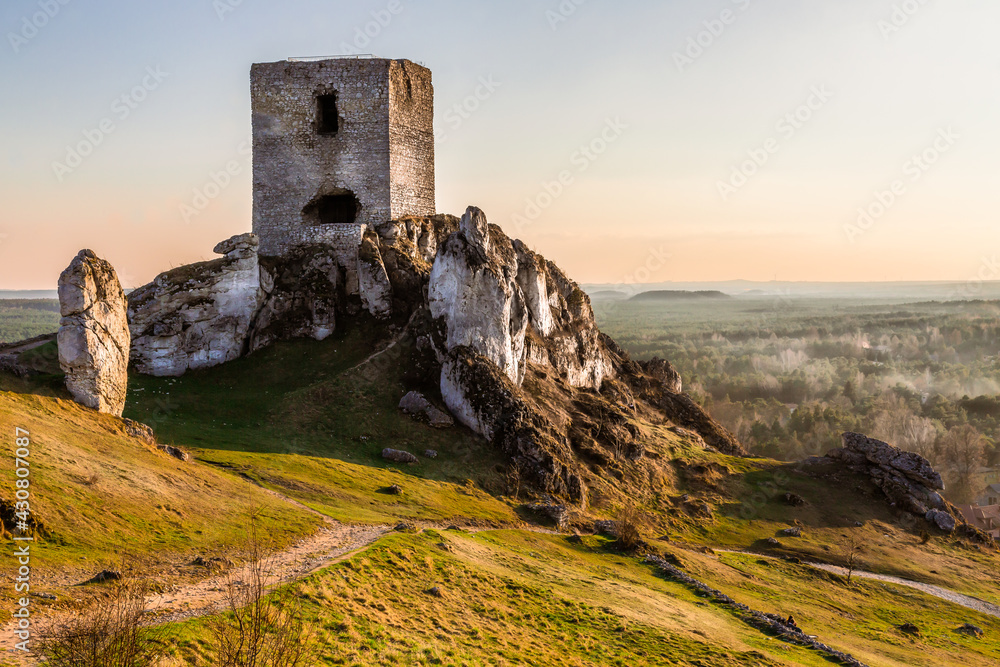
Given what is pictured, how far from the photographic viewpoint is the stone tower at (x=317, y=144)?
44125 mm

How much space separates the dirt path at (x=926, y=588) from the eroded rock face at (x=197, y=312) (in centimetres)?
2624

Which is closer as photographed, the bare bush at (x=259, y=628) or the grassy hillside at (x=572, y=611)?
the bare bush at (x=259, y=628)

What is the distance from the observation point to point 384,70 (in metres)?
44.1

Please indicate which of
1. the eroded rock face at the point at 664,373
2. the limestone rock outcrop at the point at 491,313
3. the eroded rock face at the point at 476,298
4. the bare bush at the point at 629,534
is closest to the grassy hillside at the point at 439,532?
→ the bare bush at the point at 629,534

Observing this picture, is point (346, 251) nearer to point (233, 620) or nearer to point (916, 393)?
point (233, 620)

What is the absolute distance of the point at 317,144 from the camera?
4434 cm

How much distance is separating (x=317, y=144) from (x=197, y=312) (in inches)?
465

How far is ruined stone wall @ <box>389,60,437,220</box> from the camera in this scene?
44.6 m

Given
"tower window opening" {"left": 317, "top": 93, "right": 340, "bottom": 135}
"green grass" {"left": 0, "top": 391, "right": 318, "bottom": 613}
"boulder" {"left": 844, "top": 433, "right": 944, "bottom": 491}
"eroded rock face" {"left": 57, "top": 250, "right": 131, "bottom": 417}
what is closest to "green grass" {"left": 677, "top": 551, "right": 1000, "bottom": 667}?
"boulder" {"left": 844, "top": 433, "right": 944, "bottom": 491}

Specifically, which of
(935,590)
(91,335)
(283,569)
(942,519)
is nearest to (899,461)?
(942,519)

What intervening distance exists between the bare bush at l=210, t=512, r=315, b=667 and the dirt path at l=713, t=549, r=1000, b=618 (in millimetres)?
23552

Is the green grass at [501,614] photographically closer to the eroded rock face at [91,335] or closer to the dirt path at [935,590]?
the eroded rock face at [91,335]

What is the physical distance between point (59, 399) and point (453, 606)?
14329 mm

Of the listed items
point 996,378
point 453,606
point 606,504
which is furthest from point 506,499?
point 996,378
